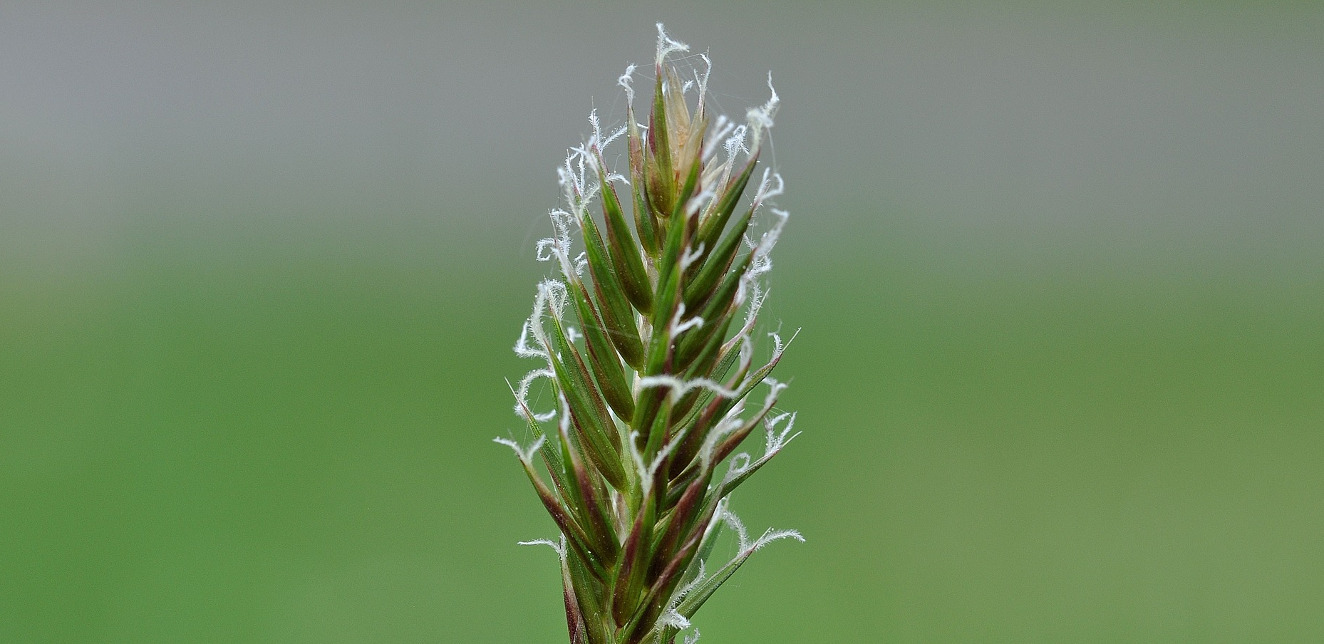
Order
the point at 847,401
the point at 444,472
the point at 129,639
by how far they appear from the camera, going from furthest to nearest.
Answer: the point at 847,401 < the point at 444,472 < the point at 129,639

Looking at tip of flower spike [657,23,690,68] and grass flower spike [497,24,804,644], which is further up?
tip of flower spike [657,23,690,68]

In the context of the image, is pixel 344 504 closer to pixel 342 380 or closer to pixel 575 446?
pixel 342 380

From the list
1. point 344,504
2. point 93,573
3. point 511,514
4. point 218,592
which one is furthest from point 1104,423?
point 93,573

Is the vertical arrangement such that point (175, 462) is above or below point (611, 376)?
below

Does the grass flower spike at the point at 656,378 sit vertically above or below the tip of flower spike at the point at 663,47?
below

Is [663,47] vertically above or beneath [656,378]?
above

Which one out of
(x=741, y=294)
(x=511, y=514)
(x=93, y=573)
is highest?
(x=741, y=294)

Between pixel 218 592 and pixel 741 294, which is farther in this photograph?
pixel 218 592

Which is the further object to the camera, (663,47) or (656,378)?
(663,47)
